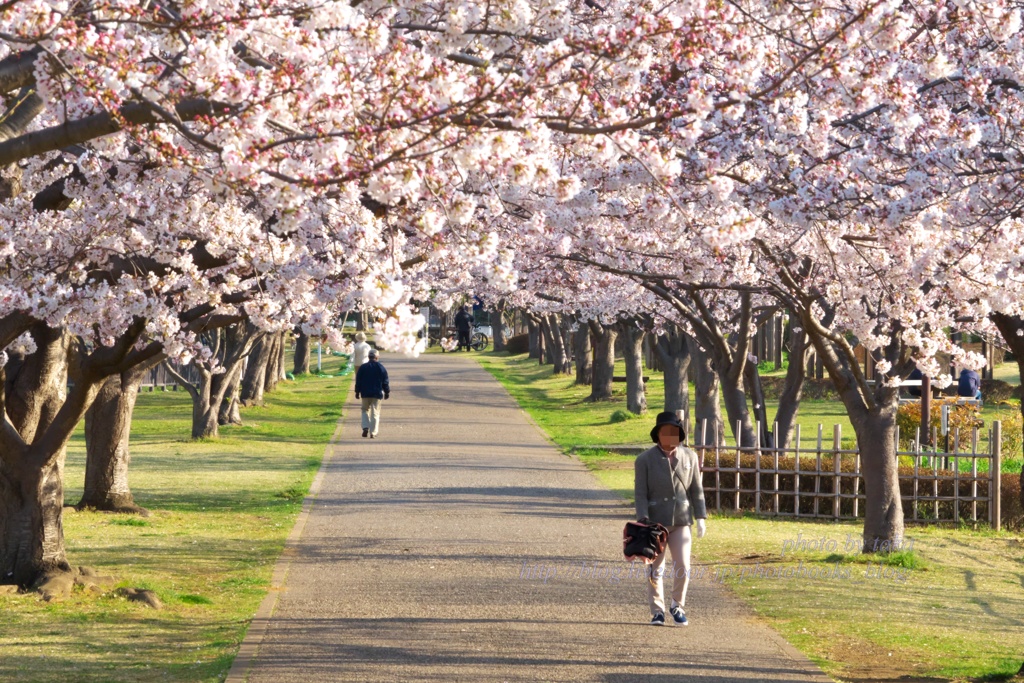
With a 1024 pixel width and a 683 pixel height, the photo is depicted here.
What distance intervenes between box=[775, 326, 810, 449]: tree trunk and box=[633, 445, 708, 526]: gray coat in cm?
744

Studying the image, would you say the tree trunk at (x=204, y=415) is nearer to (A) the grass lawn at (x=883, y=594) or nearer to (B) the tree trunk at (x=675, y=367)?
(B) the tree trunk at (x=675, y=367)

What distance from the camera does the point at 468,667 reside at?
8.13 meters

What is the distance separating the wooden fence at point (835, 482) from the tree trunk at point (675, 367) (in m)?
8.71

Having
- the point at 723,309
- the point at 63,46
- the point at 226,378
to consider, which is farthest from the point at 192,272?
the point at 226,378

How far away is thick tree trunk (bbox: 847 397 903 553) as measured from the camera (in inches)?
539

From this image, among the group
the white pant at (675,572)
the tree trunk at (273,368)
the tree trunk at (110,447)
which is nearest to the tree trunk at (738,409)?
the tree trunk at (110,447)

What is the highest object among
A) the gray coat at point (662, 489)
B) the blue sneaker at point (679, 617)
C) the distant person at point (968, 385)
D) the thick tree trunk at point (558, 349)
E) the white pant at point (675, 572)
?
the thick tree trunk at point (558, 349)

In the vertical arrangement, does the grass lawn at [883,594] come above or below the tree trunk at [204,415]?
below

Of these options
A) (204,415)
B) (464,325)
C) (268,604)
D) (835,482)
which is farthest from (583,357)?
(268,604)

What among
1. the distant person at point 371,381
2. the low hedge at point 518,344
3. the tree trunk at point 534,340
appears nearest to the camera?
the distant person at point 371,381

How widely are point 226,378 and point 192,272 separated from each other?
17939 mm

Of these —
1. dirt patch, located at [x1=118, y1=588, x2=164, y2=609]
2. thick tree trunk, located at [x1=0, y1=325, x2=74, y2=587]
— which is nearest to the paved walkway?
dirt patch, located at [x1=118, y1=588, x2=164, y2=609]

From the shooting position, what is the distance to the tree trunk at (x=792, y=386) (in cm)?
1727

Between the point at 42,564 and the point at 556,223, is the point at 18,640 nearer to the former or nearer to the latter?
the point at 42,564
